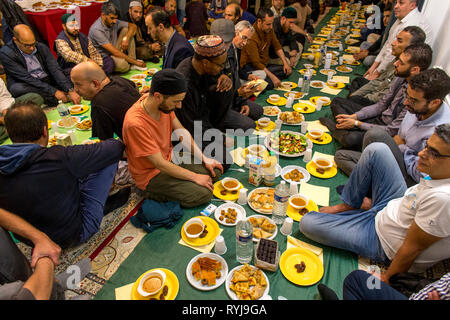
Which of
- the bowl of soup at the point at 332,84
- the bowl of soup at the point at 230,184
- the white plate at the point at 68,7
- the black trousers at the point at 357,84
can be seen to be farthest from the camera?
the white plate at the point at 68,7

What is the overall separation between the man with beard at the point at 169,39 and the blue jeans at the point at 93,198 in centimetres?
183

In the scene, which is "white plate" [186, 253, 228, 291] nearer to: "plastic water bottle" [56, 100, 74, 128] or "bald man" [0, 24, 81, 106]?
"plastic water bottle" [56, 100, 74, 128]

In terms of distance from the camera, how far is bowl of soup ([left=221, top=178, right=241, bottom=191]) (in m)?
2.71

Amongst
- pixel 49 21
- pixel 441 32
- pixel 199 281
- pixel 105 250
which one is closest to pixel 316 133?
pixel 441 32

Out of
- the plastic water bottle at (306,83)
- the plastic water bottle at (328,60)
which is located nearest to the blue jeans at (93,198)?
the plastic water bottle at (306,83)

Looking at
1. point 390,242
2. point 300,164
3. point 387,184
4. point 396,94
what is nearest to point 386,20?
point 396,94

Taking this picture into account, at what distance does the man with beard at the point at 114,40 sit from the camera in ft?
Answer: 16.4

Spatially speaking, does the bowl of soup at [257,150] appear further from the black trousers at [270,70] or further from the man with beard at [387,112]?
the black trousers at [270,70]

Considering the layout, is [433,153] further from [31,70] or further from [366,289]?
[31,70]

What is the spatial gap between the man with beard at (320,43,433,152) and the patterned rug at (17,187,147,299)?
2.40 meters

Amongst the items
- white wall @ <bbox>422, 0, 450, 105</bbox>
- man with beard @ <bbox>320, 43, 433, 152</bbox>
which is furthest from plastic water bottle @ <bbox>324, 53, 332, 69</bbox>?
man with beard @ <bbox>320, 43, 433, 152</bbox>

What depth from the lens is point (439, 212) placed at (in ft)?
4.87

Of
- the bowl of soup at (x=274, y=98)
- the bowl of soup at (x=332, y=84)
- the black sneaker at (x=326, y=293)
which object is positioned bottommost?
the black sneaker at (x=326, y=293)
